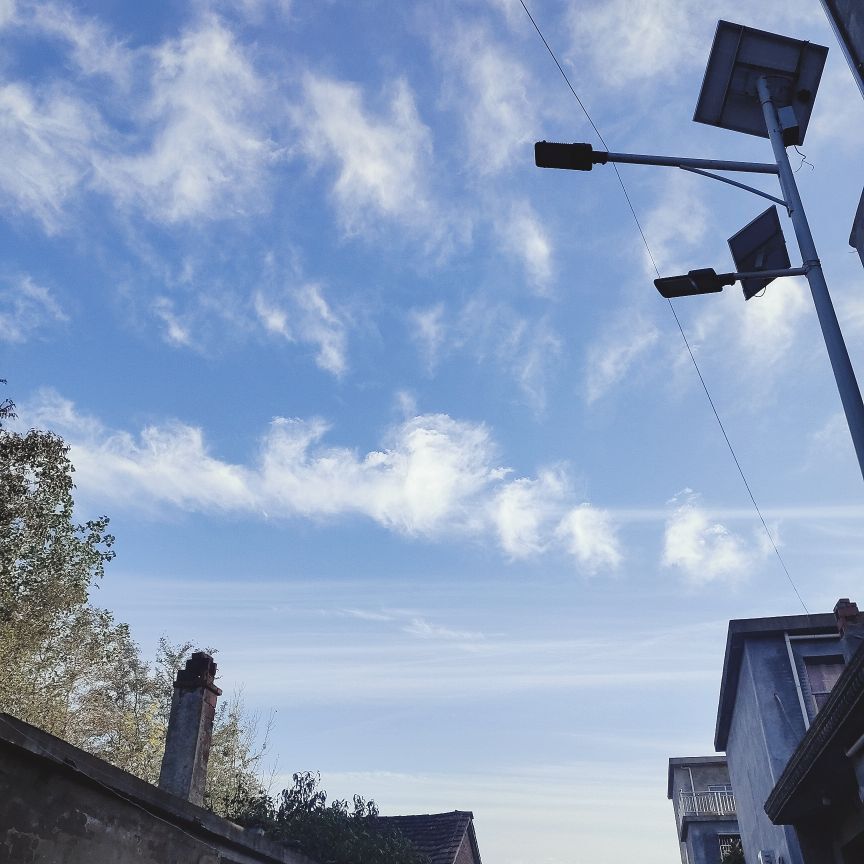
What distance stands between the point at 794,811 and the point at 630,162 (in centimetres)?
966

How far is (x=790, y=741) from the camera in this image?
1625cm

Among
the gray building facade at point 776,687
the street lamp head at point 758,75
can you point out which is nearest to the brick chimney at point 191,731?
the street lamp head at point 758,75

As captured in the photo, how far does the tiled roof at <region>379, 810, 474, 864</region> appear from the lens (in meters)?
23.3

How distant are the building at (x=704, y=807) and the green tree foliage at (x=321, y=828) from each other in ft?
39.6

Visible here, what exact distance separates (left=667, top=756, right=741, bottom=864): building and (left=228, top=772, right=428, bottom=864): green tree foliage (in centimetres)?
1208

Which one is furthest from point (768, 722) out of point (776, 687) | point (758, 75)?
point (758, 75)

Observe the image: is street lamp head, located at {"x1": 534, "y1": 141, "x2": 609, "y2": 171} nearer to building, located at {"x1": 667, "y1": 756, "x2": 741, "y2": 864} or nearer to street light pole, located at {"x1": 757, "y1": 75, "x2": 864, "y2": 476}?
street light pole, located at {"x1": 757, "y1": 75, "x2": 864, "y2": 476}

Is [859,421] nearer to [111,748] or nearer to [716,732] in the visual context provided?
[716,732]

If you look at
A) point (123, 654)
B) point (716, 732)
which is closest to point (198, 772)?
point (716, 732)

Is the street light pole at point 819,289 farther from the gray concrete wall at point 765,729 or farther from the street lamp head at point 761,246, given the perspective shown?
the gray concrete wall at point 765,729

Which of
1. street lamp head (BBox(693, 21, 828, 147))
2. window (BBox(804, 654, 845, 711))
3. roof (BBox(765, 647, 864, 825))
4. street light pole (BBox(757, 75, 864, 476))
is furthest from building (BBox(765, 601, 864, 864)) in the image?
window (BBox(804, 654, 845, 711))

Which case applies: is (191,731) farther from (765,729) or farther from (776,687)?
(776,687)

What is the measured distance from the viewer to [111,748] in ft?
95.2

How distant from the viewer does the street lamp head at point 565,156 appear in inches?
227
